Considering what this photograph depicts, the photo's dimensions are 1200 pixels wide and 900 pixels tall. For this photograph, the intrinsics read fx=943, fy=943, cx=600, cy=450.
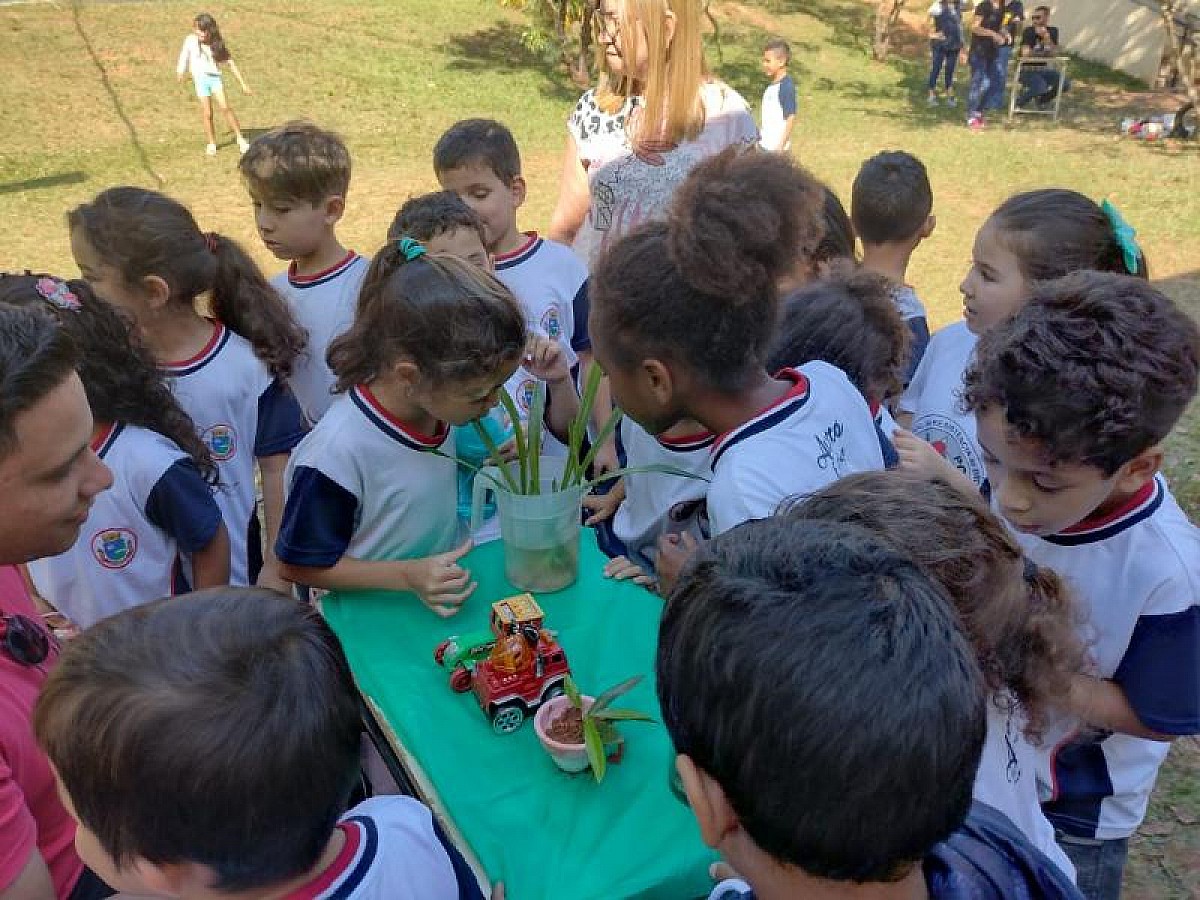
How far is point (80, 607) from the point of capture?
7.84 ft

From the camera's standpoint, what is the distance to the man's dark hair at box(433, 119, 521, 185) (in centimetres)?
377

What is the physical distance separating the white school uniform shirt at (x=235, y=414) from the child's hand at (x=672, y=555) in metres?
1.37

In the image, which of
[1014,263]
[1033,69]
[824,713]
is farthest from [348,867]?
[1033,69]

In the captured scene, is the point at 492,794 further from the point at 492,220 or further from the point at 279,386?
the point at 492,220

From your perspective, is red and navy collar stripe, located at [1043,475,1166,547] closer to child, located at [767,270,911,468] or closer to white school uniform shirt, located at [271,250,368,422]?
child, located at [767,270,911,468]

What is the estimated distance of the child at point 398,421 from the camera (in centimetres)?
234

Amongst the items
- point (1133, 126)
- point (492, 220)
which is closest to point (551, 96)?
point (1133, 126)

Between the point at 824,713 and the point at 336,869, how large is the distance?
83cm

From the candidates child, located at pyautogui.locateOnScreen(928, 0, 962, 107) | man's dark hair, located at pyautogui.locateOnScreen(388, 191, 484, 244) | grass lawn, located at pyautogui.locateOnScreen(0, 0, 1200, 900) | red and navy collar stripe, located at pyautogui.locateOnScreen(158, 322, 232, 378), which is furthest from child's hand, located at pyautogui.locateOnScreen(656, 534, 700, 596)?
child, located at pyautogui.locateOnScreen(928, 0, 962, 107)

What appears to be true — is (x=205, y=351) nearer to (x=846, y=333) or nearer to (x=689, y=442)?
(x=689, y=442)

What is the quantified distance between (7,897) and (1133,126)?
1677 cm

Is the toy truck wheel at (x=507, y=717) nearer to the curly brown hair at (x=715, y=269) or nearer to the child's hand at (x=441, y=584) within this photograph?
the child's hand at (x=441, y=584)

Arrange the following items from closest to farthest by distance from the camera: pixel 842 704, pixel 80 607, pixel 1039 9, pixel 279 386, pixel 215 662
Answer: pixel 842 704, pixel 215 662, pixel 80 607, pixel 279 386, pixel 1039 9

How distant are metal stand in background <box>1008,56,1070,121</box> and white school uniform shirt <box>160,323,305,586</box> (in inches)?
624
